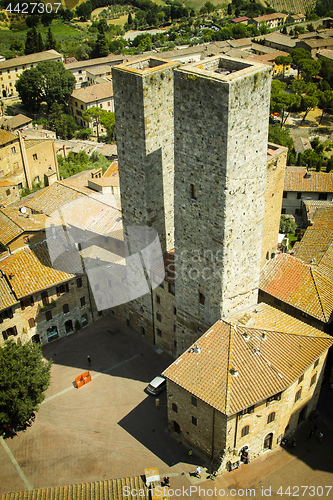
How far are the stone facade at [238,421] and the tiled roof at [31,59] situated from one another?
101521 millimetres

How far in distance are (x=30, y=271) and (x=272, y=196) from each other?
21.2 metres

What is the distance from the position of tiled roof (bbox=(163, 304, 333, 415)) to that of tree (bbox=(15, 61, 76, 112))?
269ft

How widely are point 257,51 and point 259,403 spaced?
111018 millimetres

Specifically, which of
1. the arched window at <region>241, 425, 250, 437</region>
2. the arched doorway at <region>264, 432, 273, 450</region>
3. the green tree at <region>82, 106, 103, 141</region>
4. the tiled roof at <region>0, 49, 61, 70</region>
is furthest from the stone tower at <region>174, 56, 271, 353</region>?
the tiled roof at <region>0, 49, 61, 70</region>

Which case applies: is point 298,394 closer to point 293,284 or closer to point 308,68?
point 293,284

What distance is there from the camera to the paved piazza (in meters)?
31.9

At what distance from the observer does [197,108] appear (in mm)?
28719

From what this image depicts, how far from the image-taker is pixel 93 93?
330 feet

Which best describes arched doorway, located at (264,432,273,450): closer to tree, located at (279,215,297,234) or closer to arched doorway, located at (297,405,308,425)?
arched doorway, located at (297,405,308,425)

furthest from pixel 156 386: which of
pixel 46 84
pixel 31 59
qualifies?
pixel 31 59

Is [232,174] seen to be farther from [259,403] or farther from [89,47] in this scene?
[89,47]

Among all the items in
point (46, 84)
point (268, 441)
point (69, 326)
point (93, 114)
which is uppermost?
point (46, 84)

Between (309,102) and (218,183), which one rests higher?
(218,183)

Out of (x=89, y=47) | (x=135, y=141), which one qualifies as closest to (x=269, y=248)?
(x=135, y=141)
